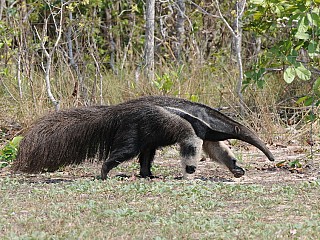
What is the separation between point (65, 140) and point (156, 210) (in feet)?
9.09

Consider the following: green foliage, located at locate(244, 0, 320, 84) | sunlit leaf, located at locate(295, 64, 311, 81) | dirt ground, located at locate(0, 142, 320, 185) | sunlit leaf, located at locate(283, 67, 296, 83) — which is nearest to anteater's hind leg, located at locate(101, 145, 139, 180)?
dirt ground, located at locate(0, 142, 320, 185)

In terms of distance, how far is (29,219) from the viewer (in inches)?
243

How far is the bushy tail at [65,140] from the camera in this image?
8945mm

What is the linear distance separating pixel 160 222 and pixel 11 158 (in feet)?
15.4

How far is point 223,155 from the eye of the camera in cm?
964

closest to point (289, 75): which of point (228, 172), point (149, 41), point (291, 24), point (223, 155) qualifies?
point (291, 24)

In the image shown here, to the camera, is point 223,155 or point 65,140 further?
point 223,155

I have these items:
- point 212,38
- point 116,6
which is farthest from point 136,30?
point 212,38

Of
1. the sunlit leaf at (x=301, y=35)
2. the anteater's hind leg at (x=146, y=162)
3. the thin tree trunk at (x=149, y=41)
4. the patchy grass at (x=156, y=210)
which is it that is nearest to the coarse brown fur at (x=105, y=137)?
the anteater's hind leg at (x=146, y=162)

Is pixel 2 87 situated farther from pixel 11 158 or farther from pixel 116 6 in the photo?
pixel 116 6

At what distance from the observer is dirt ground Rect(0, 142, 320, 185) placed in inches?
364

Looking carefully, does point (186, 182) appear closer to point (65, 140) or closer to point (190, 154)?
point (190, 154)

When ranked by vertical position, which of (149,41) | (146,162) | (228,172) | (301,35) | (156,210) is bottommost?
(228,172)

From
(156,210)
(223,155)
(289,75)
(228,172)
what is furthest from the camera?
(228,172)
